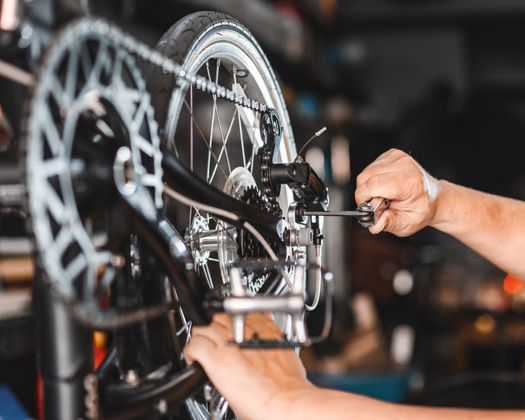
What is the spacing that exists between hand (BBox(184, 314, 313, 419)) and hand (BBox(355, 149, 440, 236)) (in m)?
0.24

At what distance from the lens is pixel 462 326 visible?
3.97m

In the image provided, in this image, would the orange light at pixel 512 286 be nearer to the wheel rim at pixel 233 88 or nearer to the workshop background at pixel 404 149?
the workshop background at pixel 404 149

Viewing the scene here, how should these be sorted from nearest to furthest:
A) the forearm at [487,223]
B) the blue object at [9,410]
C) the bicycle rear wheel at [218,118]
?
the bicycle rear wheel at [218,118]
the blue object at [9,410]
the forearm at [487,223]

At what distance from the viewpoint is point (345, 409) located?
0.60 m

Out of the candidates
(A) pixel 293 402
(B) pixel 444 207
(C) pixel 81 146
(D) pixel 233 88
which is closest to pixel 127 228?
(C) pixel 81 146

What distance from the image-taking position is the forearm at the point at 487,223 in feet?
3.25

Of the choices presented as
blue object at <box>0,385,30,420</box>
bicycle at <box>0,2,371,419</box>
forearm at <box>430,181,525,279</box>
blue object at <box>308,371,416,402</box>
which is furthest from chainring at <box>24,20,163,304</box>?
blue object at <box>308,371,416,402</box>

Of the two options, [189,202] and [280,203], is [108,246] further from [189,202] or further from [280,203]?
[280,203]

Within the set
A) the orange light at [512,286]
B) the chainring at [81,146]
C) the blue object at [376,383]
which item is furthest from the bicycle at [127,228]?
the orange light at [512,286]

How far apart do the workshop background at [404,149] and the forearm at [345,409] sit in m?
0.44

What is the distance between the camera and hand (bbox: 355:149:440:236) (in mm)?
818

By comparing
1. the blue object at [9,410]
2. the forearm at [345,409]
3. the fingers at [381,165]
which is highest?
the fingers at [381,165]

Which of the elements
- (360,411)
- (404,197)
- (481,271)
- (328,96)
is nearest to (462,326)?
(481,271)

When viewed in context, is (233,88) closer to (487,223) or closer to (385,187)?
(385,187)
